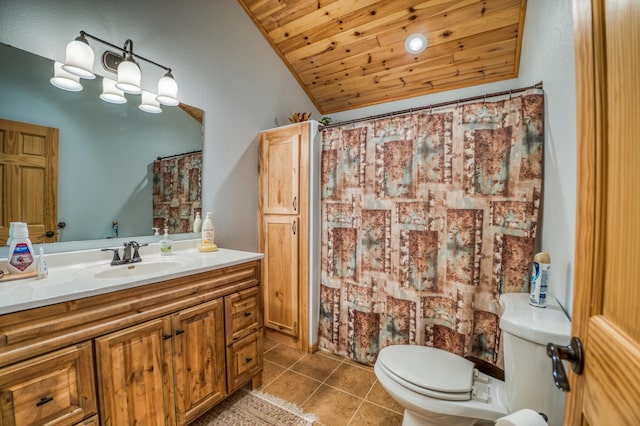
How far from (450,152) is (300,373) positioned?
1796 mm

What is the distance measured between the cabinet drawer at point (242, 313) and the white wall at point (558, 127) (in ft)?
4.86

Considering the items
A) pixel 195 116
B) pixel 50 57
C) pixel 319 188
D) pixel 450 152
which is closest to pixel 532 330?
pixel 450 152

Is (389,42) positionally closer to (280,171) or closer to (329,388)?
(280,171)

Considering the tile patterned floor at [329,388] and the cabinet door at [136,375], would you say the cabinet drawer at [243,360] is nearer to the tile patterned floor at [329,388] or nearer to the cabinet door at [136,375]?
the tile patterned floor at [329,388]

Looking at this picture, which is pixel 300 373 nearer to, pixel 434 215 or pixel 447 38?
pixel 434 215

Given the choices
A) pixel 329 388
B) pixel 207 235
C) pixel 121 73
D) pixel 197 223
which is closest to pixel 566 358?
pixel 329 388

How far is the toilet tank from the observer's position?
0.89m

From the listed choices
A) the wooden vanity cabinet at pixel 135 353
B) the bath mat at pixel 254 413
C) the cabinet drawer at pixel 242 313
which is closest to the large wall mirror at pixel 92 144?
the wooden vanity cabinet at pixel 135 353

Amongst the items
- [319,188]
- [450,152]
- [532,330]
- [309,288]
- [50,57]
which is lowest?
[309,288]

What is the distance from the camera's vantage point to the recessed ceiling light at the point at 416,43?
6.52 feet

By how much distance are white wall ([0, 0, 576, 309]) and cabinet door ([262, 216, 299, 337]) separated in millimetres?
209

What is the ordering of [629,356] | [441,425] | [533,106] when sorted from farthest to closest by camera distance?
[533,106] < [441,425] < [629,356]

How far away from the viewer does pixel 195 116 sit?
1891 mm

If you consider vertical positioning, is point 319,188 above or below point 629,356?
above
